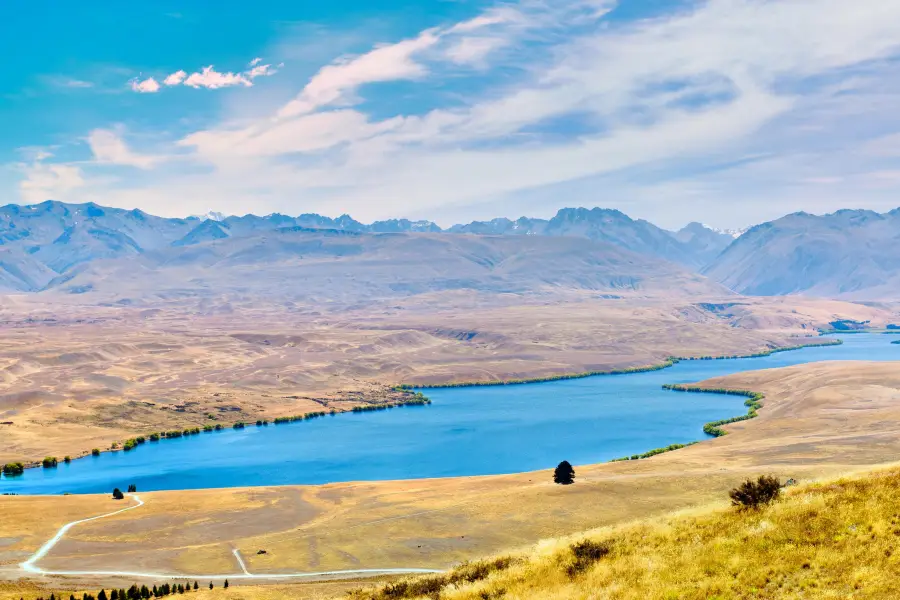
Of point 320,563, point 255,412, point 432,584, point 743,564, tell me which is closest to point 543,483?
point 320,563

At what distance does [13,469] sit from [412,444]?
178ft

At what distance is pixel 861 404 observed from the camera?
4562 inches

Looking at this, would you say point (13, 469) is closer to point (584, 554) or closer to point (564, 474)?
point (564, 474)

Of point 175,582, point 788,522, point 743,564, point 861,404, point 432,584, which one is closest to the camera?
point 743,564

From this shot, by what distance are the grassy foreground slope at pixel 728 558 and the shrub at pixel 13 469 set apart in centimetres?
9532

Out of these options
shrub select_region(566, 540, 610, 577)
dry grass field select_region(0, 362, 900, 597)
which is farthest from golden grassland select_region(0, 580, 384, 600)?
shrub select_region(566, 540, 610, 577)

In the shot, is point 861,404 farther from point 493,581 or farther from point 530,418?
point 493,581

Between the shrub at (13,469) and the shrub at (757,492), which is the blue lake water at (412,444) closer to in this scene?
the shrub at (13,469)

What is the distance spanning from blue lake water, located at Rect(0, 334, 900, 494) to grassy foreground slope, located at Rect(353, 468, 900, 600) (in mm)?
76773

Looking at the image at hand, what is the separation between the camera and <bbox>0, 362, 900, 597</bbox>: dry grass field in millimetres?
52000

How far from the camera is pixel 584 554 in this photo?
73.0 ft

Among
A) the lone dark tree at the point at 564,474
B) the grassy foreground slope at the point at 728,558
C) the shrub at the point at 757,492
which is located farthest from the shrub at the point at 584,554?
the lone dark tree at the point at 564,474

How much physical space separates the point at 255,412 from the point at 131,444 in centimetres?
3177

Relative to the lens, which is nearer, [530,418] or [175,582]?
[175,582]
